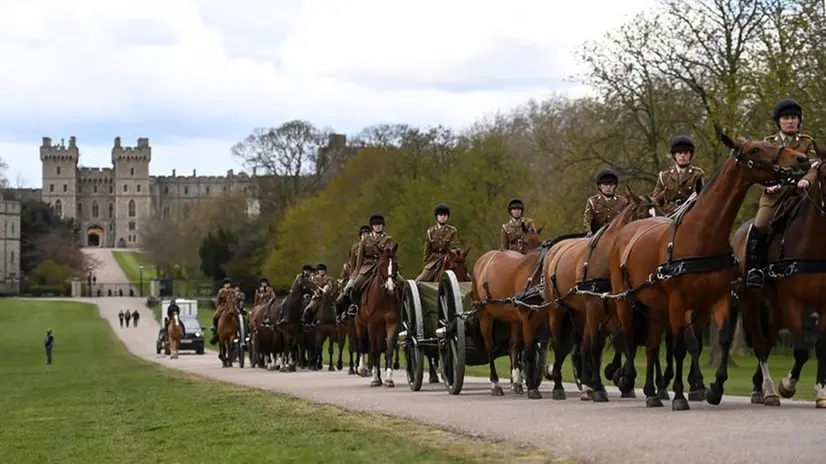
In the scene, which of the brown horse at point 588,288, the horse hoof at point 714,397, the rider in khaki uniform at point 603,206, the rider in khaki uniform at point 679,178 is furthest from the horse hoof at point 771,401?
the rider in khaki uniform at point 603,206

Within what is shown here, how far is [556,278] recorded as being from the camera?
59.2 ft

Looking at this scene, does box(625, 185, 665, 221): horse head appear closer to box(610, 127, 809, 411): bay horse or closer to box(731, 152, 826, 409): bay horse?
box(610, 127, 809, 411): bay horse

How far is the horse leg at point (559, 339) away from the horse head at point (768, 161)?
4.46m

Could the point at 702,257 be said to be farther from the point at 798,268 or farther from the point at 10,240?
the point at 10,240

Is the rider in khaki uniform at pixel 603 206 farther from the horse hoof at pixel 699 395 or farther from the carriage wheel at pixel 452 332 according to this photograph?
the horse hoof at pixel 699 395

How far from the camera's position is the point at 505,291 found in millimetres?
20109

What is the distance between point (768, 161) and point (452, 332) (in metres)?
7.48

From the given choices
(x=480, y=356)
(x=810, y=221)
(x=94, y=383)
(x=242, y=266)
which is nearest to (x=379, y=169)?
(x=242, y=266)

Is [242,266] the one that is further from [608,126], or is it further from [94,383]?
[94,383]

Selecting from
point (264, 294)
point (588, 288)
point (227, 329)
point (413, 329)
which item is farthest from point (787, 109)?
point (227, 329)

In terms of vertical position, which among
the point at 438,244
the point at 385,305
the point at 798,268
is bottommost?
the point at 385,305

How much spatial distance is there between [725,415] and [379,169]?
7888 centimetres

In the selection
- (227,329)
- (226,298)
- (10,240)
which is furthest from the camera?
(10,240)

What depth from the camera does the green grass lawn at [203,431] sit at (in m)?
12.3
